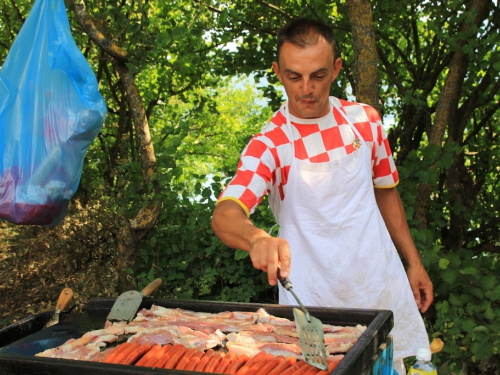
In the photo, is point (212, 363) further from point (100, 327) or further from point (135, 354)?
point (100, 327)

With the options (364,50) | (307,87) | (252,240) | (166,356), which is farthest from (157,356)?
(364,50)

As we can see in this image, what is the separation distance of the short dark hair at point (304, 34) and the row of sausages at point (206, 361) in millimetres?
1298

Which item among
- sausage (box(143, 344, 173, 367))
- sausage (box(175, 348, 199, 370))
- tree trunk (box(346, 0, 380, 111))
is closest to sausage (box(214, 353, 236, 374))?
sausage (box(175, 348, 199, 370))

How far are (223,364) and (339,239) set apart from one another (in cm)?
89

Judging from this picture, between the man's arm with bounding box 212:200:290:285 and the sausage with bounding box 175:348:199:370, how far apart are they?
382 mm

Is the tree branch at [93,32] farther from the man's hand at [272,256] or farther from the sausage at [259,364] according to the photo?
Answer: the sausage at [259,364]

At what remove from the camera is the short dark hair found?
2445mm

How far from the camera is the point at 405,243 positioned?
2816 mm

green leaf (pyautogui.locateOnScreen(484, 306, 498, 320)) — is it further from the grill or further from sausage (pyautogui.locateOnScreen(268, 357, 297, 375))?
sausage (pyautogui.locateOnScreen(268, 357, 297, 375))

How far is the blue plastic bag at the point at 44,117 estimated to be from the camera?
11.1ft

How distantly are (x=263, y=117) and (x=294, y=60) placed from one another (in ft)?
23.6

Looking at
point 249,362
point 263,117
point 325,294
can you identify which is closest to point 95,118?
point 325,294

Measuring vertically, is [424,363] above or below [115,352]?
below

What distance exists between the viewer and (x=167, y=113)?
8.00 meters
